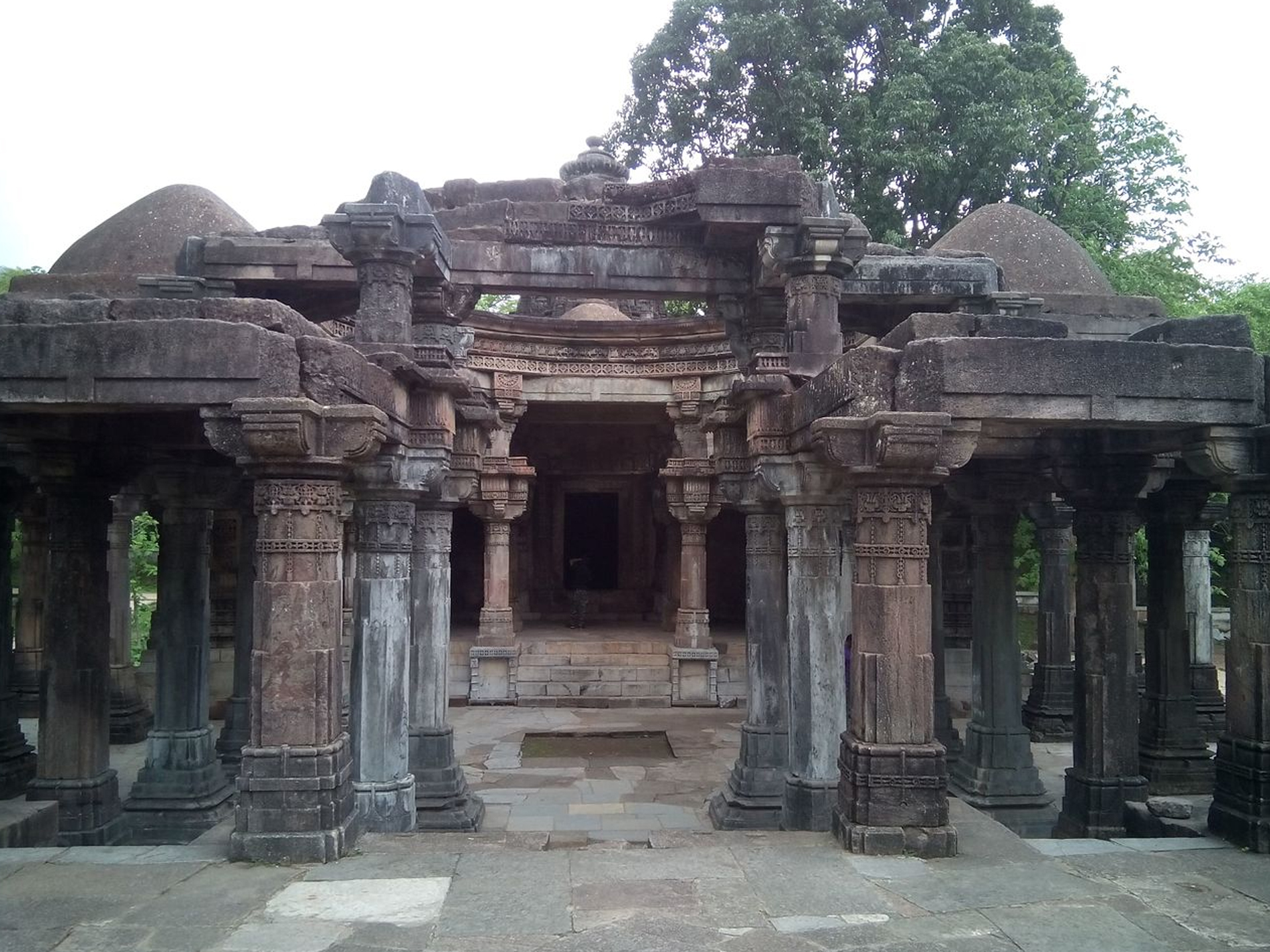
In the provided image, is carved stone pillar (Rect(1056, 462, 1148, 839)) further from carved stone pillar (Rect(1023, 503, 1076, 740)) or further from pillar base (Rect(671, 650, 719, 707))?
pillar base (Rect(671, 650, 719, 707))

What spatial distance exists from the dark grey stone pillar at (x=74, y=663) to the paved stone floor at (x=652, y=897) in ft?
7.36

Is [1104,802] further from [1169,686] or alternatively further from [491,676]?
[491,676]

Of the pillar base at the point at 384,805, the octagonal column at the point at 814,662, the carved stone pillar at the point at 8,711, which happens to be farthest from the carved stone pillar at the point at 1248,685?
the carved stone pillar at the point at 8,711

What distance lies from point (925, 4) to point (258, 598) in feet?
66.7

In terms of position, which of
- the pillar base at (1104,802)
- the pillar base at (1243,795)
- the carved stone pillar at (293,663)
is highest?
the carved stone pillar at (293,663)

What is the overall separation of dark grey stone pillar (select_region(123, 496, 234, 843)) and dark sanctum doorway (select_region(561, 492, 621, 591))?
1217 cm

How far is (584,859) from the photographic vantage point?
5941 millimetres

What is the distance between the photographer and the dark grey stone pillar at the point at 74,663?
26.3 feet

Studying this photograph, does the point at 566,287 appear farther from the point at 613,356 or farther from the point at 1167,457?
the point at 613,356

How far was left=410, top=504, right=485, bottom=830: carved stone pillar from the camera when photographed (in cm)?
875

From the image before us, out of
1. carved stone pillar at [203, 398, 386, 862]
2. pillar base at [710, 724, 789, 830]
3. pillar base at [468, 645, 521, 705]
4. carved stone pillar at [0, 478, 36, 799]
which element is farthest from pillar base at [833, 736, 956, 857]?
pillar base at [468, 645, 521, 705]

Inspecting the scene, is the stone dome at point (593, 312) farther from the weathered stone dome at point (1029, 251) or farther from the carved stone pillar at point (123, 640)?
the carved stone pillar at point (123, 640)

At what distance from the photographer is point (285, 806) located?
5.78m

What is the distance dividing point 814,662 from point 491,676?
377 inches
